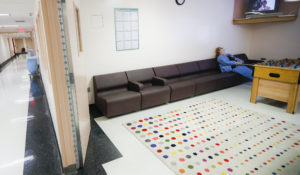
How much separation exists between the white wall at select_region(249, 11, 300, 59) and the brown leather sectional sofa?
2.17 meters

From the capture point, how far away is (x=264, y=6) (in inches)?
241

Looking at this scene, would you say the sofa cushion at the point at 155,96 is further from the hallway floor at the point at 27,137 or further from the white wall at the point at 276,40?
the white wall at the point at 276,40

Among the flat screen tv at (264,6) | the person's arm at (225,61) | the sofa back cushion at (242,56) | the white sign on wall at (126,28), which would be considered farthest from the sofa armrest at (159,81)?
the flat screen tv at (264,6)

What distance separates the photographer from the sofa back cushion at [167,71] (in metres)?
5.00

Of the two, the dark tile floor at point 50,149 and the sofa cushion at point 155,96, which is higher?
the sofa cushion at point 155,96

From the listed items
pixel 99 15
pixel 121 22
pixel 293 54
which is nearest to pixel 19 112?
pixel 99 15

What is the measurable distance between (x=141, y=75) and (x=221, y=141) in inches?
99.2

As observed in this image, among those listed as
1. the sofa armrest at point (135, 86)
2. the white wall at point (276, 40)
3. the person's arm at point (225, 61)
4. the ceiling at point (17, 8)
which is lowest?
the sofa armrest at point (135, 86)

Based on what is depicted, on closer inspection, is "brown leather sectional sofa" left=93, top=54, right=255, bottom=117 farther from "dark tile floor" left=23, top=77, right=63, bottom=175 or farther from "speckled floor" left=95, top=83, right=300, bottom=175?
"dark tile floor" left=23, top=77, right=63, bottom=175

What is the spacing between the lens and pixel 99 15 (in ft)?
13.3

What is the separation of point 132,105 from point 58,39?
231 centimetres

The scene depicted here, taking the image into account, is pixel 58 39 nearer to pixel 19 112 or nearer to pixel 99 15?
pixel 99 15

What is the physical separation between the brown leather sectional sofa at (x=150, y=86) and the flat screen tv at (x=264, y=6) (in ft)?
7.93

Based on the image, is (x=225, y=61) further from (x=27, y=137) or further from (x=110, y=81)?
(x=27, y=137)
